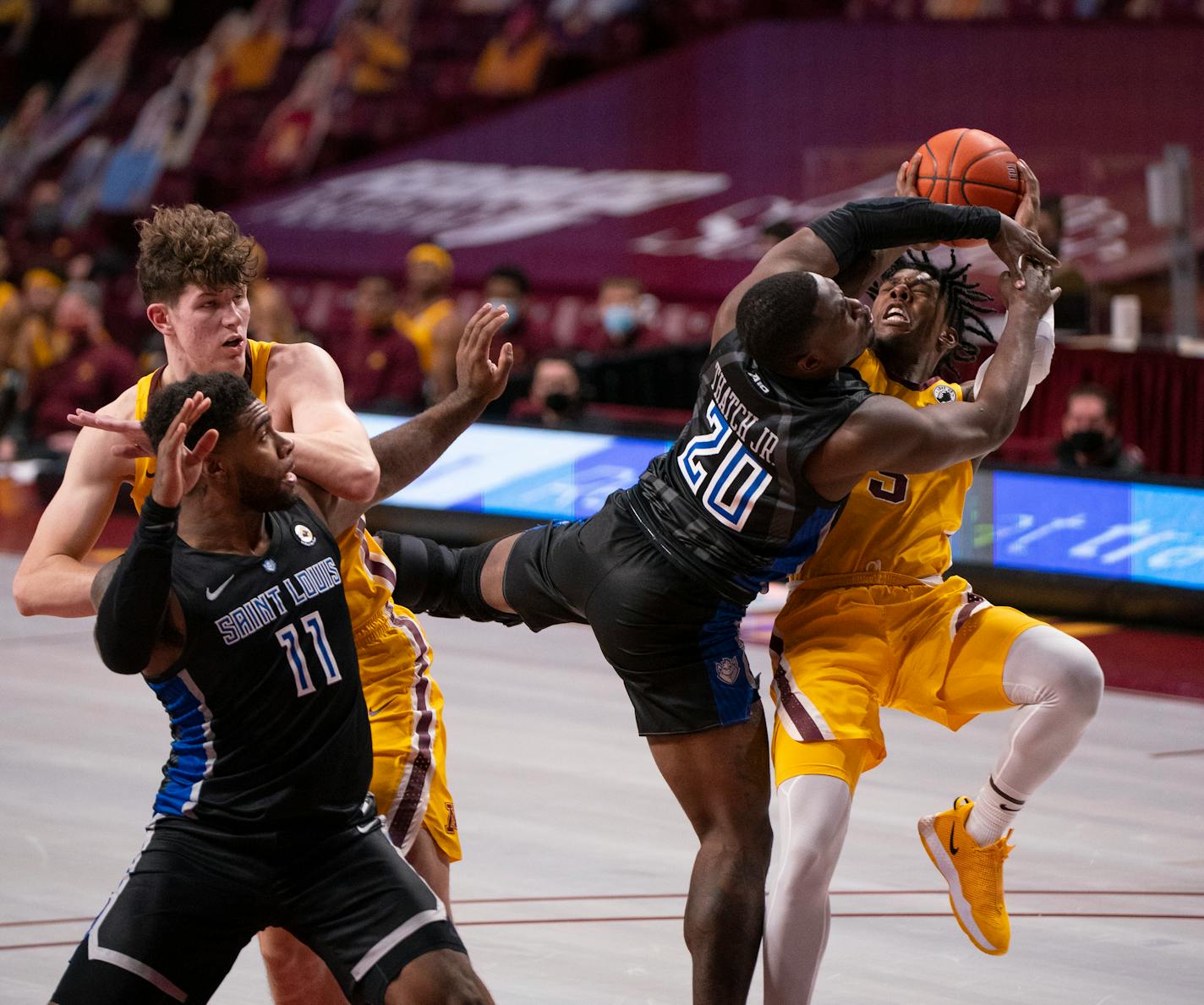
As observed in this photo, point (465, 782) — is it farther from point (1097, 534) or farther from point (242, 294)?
point (1097, 534)

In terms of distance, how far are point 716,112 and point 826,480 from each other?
1384cm

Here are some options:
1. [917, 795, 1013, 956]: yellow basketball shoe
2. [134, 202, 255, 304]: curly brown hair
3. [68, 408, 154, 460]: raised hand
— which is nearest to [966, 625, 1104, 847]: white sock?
[917, 795, 1013, 956]: yellow basketball shoe

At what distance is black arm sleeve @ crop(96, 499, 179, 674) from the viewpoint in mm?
3482

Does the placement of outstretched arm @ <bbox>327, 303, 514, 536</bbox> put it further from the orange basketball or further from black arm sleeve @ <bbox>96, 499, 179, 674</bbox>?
the orange basketball

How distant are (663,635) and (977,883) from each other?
1147 mm

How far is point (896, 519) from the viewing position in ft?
16.2

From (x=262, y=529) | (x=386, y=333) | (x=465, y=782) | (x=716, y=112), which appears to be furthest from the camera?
(x=716, y=112)

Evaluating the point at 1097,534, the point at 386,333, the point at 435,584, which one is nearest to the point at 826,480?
the point at 435,584

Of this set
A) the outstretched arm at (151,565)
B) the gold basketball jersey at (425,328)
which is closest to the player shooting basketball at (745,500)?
the outstretched arm at (151,565)

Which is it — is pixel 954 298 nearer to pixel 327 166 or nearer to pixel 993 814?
pixel 993 814

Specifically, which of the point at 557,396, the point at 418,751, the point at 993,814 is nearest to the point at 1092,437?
the point at 557,396

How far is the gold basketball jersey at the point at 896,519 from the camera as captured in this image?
16.0ft

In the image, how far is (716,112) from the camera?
1781cm

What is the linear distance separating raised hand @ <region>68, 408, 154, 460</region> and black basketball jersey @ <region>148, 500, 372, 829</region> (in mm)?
235
